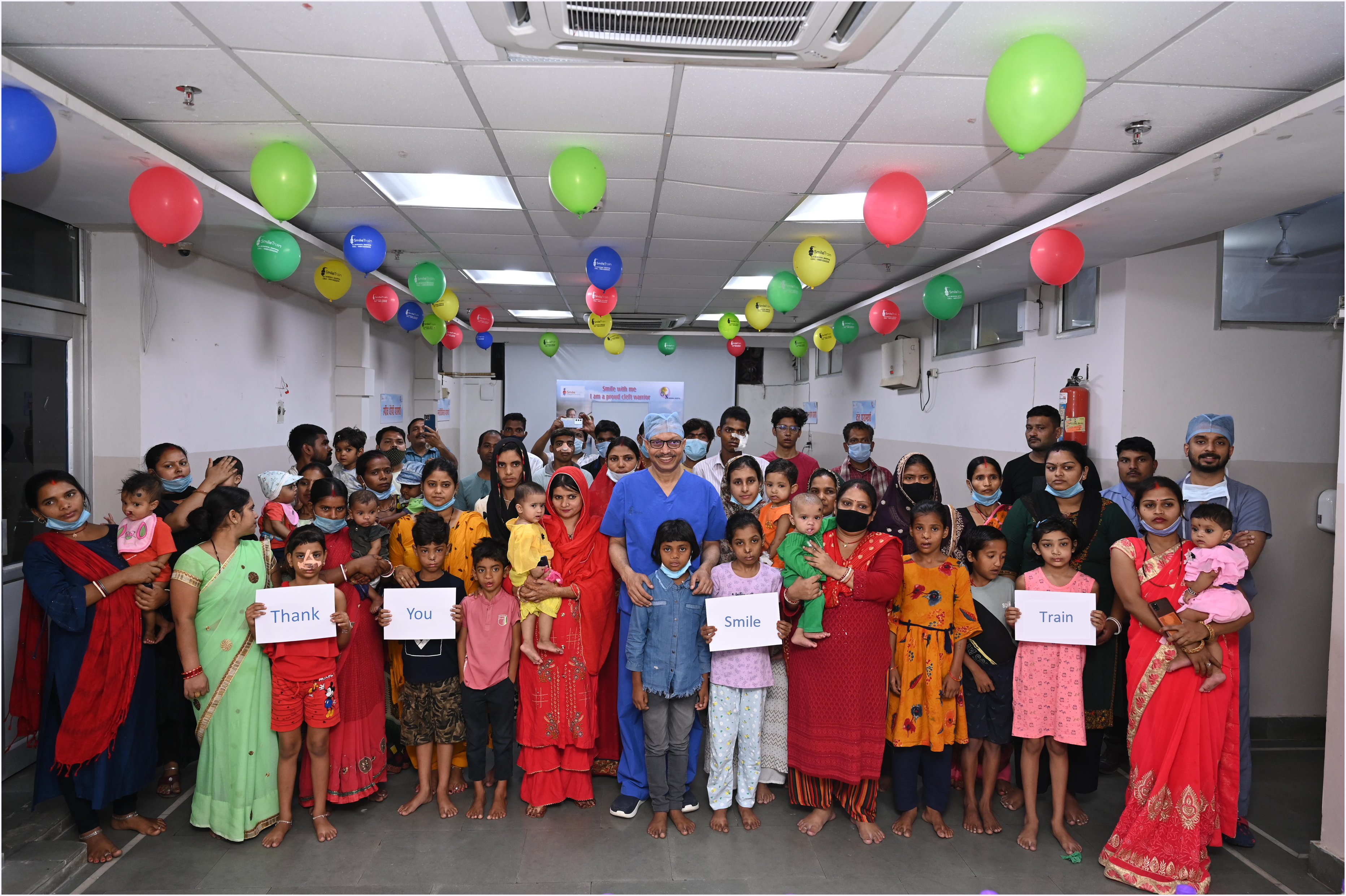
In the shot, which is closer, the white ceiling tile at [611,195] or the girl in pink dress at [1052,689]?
the girl in pink dress at [1052,689]

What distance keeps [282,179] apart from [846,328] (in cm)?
558

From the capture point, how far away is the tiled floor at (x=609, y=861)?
2576 millimetres

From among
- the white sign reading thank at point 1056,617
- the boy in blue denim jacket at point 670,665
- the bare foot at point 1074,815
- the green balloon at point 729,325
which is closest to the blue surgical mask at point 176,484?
the boy in blue denim jacket at point 670,665

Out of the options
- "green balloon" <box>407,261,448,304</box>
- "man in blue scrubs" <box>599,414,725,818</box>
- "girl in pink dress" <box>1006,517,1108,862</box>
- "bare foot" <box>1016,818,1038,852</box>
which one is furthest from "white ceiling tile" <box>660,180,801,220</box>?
"bare foot" <box>1016,818,1038,852</box>

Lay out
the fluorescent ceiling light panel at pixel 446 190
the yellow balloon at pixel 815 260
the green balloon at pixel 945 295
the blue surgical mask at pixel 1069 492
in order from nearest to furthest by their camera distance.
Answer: the blue surgical mask at pixel 1069 492 < the fluorescent ceiling light panel at pixel 446 190 < the yellow balloon at pixel 815 260 < the green balloon at pixel 945 295

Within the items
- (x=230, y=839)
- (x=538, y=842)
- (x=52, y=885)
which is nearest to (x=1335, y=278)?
(x=538, y=842)

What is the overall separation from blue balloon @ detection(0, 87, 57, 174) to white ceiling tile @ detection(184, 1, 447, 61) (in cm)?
69

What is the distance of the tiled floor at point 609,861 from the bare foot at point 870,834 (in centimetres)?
2

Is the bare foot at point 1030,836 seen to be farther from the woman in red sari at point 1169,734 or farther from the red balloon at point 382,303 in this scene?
the red balloon at point 382,303

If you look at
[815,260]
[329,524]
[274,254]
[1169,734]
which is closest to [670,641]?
[329,524]

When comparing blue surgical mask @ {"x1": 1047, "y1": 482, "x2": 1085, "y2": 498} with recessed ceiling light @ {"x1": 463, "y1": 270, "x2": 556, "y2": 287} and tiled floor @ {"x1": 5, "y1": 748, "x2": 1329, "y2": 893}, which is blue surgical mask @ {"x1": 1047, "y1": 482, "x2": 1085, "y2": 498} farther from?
recessed ceiling light @ {"x1": 463, "y1": 270, "x2": 556, "y2": 287}

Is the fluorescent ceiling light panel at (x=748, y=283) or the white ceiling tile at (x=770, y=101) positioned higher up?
the fluorescent ceiling light panel at (x=748, y=283)

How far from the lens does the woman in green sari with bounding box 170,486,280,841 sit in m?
2.69

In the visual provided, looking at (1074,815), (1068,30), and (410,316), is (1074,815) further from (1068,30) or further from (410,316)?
(410,316)
